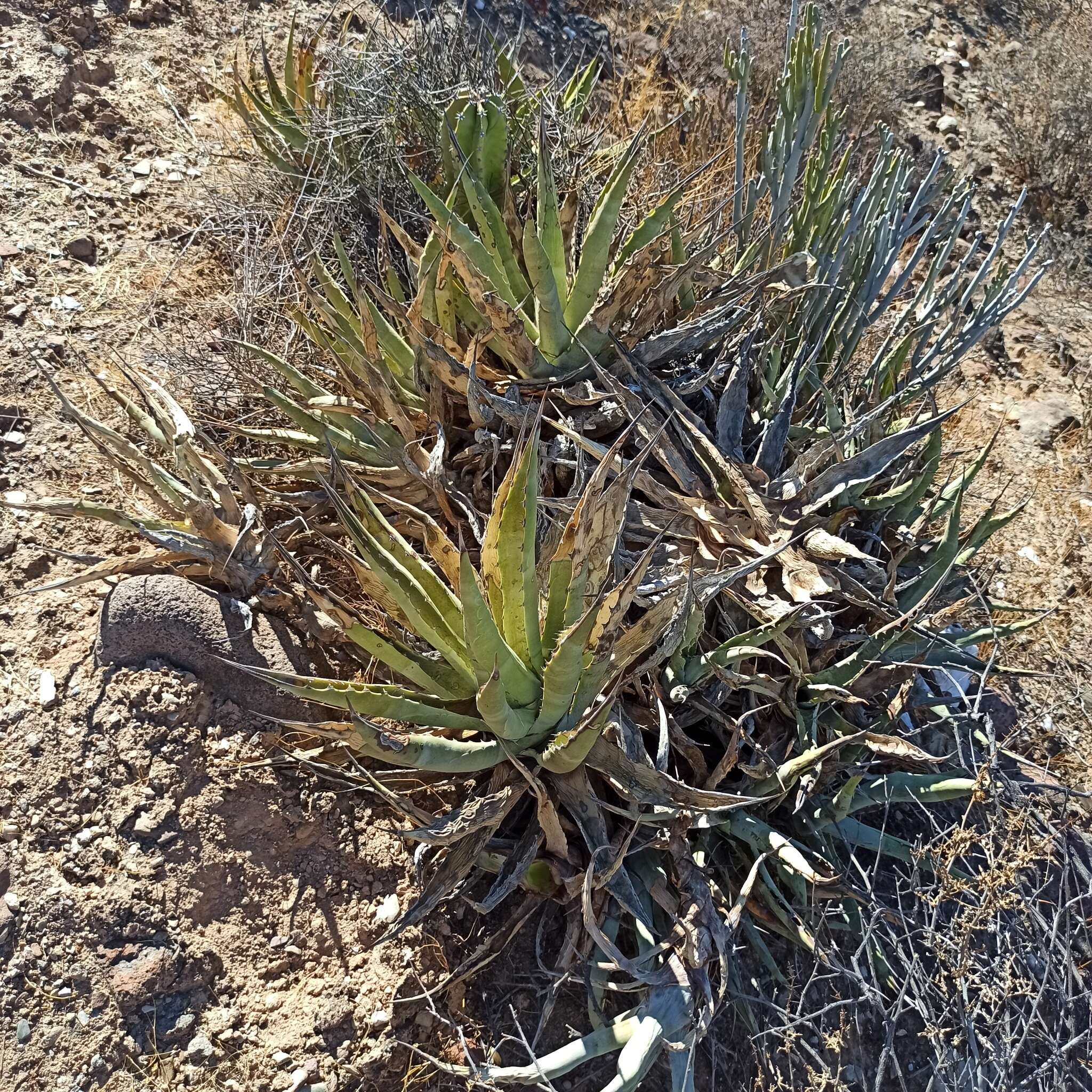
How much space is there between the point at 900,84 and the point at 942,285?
1445 millimetres

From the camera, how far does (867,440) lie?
2.21 meters

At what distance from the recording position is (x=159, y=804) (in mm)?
1852

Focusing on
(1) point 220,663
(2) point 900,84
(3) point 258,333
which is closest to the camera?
(1) point 220,663

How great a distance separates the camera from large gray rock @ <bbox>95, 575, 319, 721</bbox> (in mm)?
1953

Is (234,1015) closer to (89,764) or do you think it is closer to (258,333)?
(89,764)

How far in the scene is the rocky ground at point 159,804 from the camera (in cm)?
172

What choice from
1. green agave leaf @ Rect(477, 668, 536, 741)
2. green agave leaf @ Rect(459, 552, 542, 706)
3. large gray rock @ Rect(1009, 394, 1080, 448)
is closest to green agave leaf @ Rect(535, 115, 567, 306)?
green agave leaf @ Rect(459, 552, 542, 706)

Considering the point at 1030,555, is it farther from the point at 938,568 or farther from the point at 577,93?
the point at 577,93

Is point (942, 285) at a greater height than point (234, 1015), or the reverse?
point (942, 285)

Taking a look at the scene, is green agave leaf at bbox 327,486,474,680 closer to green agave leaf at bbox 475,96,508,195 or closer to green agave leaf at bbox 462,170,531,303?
green agave leaf at bbox 462,170,531,303

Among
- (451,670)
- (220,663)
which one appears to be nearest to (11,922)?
(220,663)

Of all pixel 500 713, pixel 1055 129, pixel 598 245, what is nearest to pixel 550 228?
pixel 598 245

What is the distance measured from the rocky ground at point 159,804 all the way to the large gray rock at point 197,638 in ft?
0.13

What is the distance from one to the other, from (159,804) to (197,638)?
1.26ft
